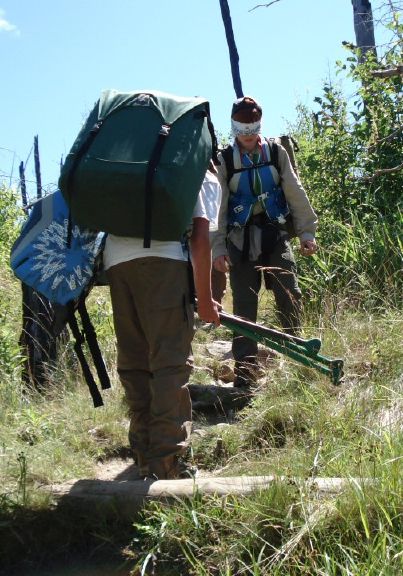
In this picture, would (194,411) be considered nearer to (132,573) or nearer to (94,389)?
(94,389)

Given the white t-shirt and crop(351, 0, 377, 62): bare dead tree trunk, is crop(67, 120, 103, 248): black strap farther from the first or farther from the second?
crop(351, 0, 377, 62): bare dead tree trunk

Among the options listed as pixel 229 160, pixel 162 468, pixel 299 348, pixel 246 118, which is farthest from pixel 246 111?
pixel 162 468

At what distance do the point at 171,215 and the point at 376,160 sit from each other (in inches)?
176

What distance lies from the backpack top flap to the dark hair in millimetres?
1735

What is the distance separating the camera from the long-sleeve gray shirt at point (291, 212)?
5.13 m

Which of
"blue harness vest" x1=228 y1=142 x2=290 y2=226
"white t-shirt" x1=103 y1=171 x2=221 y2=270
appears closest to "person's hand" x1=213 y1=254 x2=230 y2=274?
"blue harness vest" x1=228 y1=142 x2=290 y2=226

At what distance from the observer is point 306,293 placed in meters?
6.62

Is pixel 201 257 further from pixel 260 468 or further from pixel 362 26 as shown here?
pixel 362 26

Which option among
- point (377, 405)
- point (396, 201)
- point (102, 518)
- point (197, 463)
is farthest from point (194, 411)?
point (396, 201)

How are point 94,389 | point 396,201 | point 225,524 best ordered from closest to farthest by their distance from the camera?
point 225,524 → point 94,389 → point 396,201

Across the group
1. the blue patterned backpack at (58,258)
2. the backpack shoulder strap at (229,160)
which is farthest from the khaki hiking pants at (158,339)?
the backpack shoulder strap at (229,160)

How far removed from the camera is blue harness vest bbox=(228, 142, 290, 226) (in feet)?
16.8

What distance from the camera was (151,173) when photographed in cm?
304

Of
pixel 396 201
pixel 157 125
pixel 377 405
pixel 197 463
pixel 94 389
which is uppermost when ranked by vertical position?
pixel 157 125
